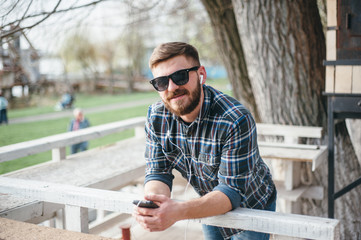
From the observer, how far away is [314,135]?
15.2 feet

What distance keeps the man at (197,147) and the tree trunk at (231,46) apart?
3.46m

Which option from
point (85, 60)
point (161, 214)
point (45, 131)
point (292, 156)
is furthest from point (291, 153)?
point (85, 60)

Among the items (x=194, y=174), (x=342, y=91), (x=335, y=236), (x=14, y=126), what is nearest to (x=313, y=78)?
(x=342, y=91)

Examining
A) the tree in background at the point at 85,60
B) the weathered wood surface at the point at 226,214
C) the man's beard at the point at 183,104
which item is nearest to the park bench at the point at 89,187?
the weathered wood surface at the point at 226,214

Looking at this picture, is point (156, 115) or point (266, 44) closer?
point (156, 115)

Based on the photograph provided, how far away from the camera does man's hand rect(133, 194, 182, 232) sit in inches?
71.1

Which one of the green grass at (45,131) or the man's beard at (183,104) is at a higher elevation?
the man's beard at (183,104)

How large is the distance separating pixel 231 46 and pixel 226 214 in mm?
4044

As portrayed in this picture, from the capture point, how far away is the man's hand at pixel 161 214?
71.1 inches

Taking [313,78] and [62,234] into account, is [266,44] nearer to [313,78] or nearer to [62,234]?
[313,78]

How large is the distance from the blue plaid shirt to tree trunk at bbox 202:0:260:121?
11.4 ft

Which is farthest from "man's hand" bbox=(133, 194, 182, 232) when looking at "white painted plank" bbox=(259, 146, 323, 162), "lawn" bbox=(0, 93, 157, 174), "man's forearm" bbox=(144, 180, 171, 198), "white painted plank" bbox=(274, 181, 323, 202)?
"lawn" bbox=(0, 93, 157, 174)

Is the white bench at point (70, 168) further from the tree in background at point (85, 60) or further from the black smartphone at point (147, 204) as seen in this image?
the tree in background at point (85, 60)

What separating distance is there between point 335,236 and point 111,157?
3.46 metres
